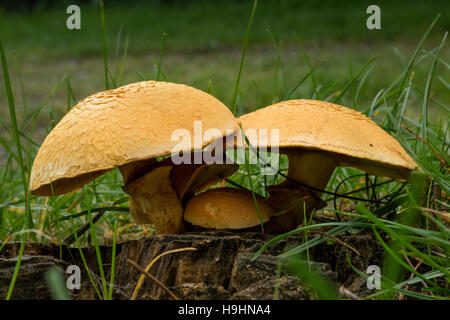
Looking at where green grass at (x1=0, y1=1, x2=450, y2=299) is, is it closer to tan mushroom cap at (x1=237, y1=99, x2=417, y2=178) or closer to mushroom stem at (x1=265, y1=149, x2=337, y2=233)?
mushroom stem at (x1=265, y1=149, x2=337, y2=233)

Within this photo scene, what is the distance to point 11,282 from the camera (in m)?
1.03

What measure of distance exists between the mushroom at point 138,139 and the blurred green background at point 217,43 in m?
3.29

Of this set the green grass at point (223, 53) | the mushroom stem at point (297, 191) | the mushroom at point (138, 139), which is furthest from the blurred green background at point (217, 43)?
the mushroom at point (138, 139)

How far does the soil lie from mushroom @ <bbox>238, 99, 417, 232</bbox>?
0.58 feet

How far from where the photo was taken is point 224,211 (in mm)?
1244

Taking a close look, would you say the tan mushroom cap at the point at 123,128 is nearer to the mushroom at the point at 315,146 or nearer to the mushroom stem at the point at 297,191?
the mushroom at the point at 315,146

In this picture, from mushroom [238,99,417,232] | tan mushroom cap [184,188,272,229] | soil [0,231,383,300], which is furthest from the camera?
tan mushroom cap [184,188,272,229]

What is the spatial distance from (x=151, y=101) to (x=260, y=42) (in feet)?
24.3

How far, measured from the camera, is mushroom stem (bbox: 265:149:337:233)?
4.50 feet

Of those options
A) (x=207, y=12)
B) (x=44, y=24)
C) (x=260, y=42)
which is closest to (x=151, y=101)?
(x=260, y=42)

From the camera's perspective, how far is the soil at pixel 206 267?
1010 mm

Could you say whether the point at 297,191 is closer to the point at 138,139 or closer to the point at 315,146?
the point at 315,146

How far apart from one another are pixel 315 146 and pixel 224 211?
0.30 m

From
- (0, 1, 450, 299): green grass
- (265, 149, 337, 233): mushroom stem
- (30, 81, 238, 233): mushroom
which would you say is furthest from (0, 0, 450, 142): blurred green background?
(30, 81, 238, 233): mushroom
